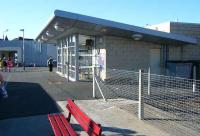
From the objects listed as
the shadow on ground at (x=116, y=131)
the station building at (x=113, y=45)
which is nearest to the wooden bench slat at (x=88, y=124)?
the shadow on ground at (x=116, y=131)

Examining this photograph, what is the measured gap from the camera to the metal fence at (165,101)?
358 inches

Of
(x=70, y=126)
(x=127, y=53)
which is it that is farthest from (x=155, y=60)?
(x=70, y=126)

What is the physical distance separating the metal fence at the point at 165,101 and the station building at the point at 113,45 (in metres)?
3.69

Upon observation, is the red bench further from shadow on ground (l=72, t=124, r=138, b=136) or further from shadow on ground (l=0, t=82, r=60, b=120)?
shadow on ground (l=0, t=82, r=60, b=120)

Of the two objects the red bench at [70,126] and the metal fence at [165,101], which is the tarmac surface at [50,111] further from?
the red bench at [70,126]

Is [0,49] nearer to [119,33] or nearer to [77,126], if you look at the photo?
[119,33]

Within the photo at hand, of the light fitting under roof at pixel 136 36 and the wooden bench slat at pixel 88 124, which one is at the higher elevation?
the light fitting under roof at pixel 136 36

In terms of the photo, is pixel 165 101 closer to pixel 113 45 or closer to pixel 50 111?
pixel 50 111

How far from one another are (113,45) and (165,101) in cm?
825

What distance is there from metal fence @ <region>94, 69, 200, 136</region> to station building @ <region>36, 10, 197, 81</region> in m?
3.69

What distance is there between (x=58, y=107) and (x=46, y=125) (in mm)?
2553

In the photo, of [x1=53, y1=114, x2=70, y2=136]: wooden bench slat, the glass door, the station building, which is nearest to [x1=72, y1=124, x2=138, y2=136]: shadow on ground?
[x1=53, y1=114, x2=70, y2=136]: wooden bench slat

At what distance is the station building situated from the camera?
1886cm

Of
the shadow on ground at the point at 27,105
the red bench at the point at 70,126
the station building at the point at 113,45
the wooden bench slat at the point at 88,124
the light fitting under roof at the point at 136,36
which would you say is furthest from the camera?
the light fitting under roof at the point at 136,36
